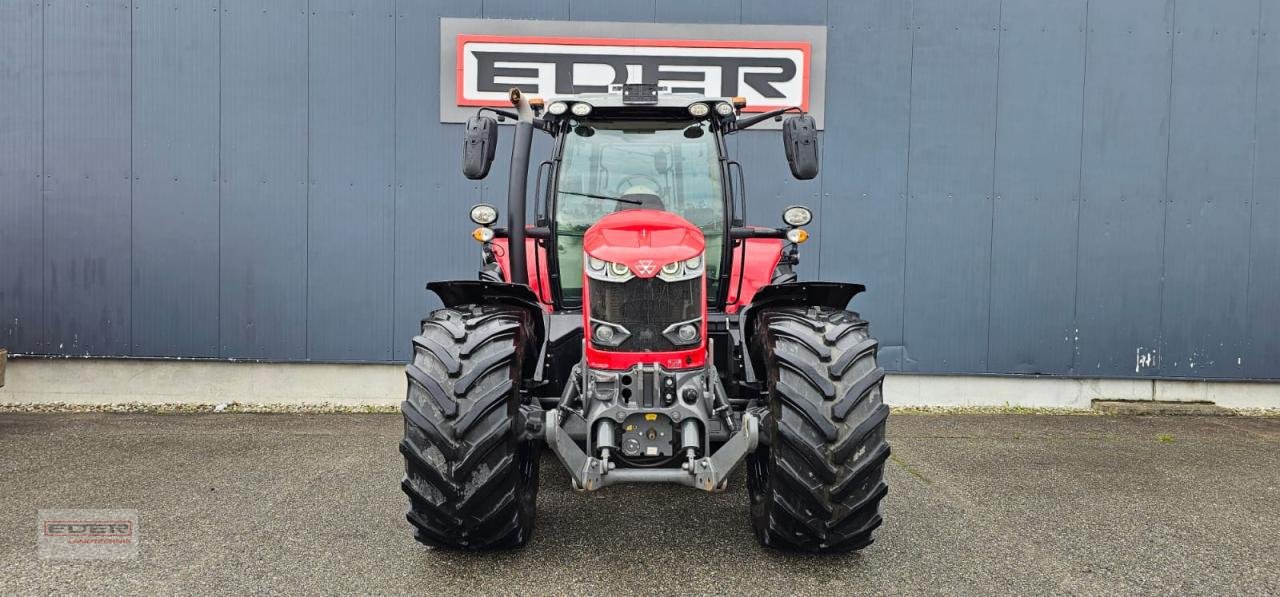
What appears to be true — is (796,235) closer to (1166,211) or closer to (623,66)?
(623,66)

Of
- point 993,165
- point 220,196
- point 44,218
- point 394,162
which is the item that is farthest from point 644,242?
point 44,218

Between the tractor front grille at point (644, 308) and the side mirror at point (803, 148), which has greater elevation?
the side mirror at point (803, 148)

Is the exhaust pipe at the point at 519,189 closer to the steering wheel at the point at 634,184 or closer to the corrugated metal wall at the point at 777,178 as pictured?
the steering wheel at the point at 634,184

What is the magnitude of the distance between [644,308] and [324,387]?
4.52 m

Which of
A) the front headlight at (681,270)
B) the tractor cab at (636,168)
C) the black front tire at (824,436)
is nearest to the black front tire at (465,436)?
the front headlight at (681,270)

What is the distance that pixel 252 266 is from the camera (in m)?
6.11

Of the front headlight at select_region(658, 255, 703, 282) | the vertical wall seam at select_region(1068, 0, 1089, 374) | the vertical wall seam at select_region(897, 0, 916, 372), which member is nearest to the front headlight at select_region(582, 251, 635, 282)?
the front headlight at select_region(658, 255, 703, 282)

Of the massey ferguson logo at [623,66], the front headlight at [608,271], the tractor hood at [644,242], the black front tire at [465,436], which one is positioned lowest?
the black front tire at [465,436]

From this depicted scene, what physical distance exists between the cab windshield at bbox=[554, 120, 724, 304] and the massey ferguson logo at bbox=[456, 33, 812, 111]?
2750mm

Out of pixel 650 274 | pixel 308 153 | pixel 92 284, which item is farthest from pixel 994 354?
pixel 92 284

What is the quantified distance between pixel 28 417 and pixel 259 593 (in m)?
4.65

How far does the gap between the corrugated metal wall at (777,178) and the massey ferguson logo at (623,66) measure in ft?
0.86

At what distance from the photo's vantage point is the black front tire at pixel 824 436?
251cm

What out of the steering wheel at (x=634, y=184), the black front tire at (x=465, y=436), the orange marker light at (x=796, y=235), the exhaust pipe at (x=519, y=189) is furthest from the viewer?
the orange marker light at (x=796, y=235)
